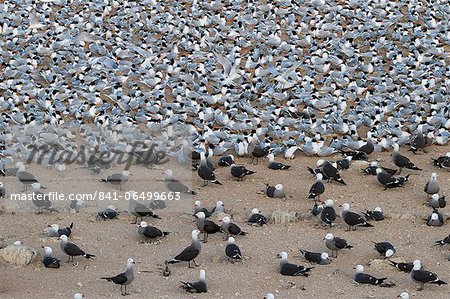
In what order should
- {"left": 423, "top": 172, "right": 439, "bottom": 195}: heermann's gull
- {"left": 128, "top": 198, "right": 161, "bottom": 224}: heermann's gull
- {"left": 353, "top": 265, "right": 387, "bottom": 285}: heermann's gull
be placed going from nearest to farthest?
1. {"left": 353, "top": 265, "right": 387, "bottom": 285}: heermann's gull
2. {"left": 128, "top": 198, "right": 161, "bottom": 224}: heermann's gull
3. {"left": 423, "top": 172, "right": 439, "bottom": 195}: heermann's gull

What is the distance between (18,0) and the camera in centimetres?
3250

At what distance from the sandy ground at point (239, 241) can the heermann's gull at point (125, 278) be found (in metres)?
0.12

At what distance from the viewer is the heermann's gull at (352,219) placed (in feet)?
60.1

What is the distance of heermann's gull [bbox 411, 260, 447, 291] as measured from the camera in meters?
16.3

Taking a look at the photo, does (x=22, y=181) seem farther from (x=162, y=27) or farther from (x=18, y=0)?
(x=18, y=0)

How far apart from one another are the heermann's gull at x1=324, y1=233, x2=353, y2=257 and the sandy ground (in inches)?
8.0

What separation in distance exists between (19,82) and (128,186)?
6523 mm

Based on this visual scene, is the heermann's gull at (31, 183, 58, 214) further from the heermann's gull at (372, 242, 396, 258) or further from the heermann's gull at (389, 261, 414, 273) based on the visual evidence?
the heermann's gull at (389, 261, 414, 273)

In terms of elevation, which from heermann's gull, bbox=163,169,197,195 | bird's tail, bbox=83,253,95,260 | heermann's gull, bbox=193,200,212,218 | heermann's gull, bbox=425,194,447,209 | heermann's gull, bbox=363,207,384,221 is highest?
heermann's gull, bbox=425,194,447,209

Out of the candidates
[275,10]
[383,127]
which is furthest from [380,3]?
[383,127]

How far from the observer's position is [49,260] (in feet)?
55.1

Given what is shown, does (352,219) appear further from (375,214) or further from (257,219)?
(257,219)

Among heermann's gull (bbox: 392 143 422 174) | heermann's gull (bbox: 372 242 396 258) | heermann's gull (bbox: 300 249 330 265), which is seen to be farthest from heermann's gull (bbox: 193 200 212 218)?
heermann's gull (bbox: 392 143 422 174)

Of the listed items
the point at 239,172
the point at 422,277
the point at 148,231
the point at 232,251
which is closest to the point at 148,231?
the point at 148,231
